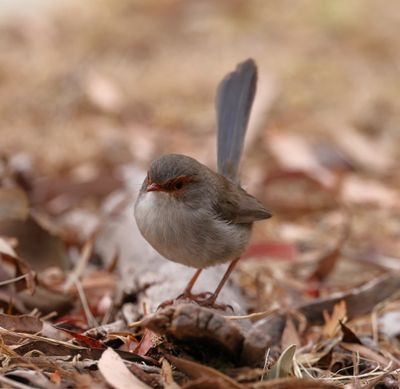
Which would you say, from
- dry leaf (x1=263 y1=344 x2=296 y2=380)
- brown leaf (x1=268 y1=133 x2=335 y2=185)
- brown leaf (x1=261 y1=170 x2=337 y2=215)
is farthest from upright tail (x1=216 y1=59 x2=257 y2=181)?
dry leaf (x1=263 y1=344 x2=296 y2=380)

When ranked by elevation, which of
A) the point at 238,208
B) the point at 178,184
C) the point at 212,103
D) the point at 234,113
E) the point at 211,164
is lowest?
the point at 211,164

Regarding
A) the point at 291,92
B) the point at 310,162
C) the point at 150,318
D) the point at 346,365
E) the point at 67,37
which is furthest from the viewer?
the point at 67,37

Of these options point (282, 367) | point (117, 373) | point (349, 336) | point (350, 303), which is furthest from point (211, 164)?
point (117, 373)

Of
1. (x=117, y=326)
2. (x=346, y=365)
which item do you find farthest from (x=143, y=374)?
(x=346, y=365)

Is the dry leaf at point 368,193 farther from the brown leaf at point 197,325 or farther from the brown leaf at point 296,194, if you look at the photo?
the brown leaf at point 197,325

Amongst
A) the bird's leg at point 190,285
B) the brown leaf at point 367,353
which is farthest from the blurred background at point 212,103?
the brown leaf at point 367,353

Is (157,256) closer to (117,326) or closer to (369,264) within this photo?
(117,326)

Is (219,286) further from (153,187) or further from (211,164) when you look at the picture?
(211,164)
